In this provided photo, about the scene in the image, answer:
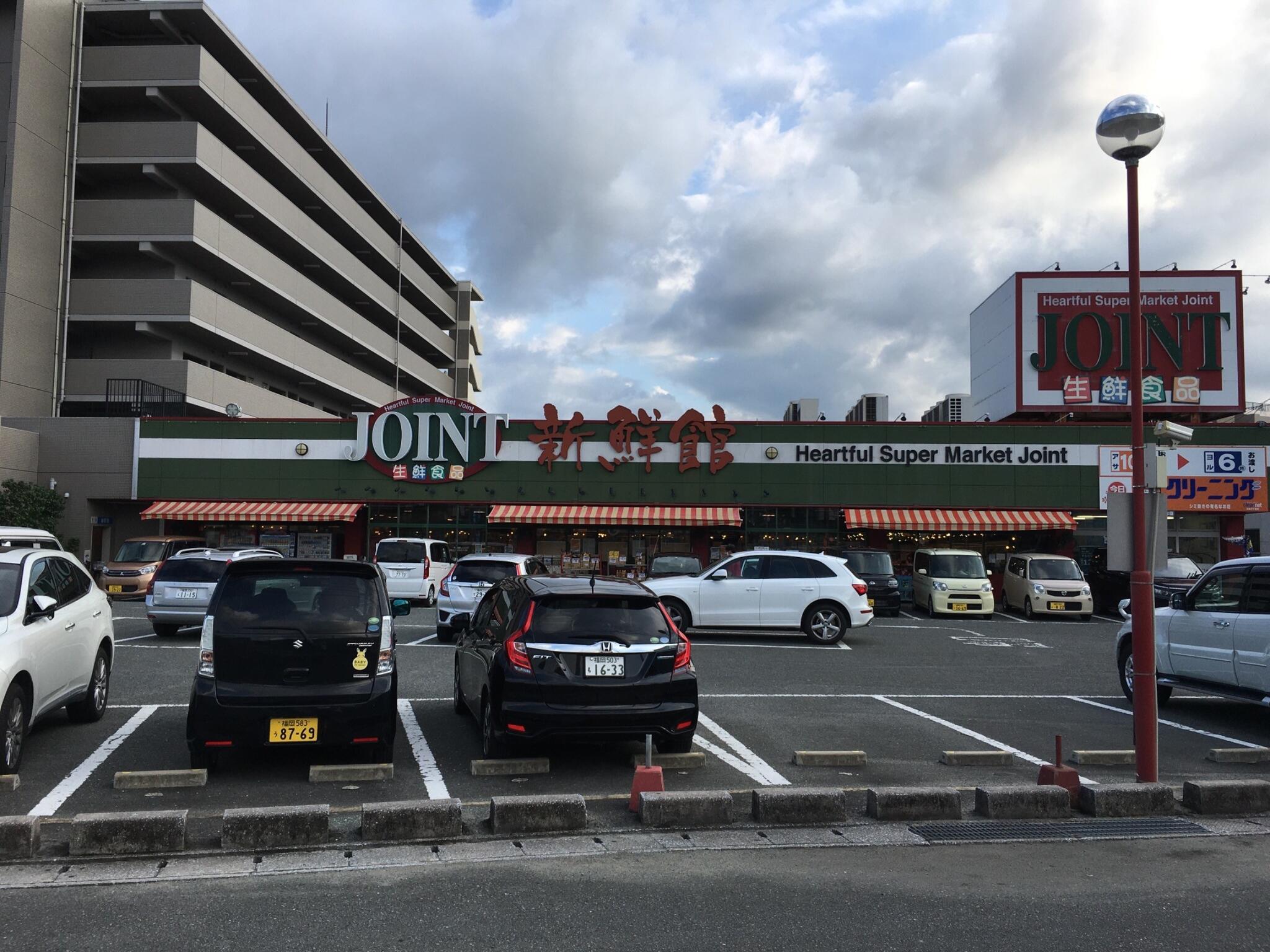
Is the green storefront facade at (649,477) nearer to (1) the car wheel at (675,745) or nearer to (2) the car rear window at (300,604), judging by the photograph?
(1) the car wheel at (675,745)

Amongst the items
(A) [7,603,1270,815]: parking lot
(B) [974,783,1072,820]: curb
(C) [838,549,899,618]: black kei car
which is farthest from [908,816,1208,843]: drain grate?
(C) [838,549,899,618]: black kei car

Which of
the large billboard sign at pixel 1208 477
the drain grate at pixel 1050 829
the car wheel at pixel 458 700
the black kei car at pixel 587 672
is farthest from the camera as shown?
the large billboard sign at pixel 1208 477

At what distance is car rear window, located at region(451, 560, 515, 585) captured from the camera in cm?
1711

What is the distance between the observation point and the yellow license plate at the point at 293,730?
7.40m

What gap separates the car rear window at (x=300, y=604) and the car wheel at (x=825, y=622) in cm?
1099

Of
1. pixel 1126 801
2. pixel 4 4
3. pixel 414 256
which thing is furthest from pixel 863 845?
pixel 414 256

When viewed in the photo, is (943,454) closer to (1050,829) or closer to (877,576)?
(877,576)

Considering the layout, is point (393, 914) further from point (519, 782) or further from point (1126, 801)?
point (1126, 801)

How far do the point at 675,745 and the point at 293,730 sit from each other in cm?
322

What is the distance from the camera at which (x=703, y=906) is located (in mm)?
5152

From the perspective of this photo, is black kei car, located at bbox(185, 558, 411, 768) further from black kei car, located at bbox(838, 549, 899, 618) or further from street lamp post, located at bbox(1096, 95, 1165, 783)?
black kei car, located at bbox(838, 549, 899, 618)

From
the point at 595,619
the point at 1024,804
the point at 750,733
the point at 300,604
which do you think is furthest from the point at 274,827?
the point at 1024,804

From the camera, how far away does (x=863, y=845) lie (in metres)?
6.33

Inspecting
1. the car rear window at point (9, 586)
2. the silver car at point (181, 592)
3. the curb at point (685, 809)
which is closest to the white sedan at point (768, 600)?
the silver car at point (181, 592)
